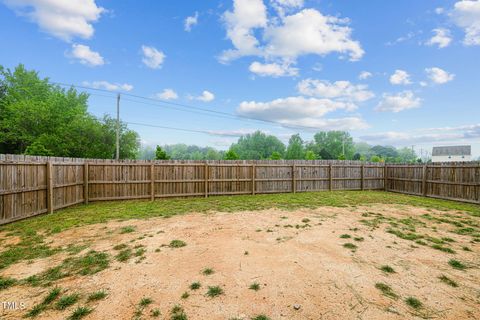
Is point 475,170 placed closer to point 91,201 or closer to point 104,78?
point 91,201

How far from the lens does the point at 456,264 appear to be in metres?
3.21

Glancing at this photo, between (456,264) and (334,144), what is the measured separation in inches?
2277

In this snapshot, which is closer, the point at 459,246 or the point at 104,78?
the point at 459,246

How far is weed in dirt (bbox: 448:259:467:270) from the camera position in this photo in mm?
3129

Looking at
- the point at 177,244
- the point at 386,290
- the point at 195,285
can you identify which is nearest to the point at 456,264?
the point at 386,290

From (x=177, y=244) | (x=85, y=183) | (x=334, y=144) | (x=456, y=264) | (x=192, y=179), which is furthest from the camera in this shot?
(x=334, y=144)

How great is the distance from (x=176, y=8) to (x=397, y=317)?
18.2 metres

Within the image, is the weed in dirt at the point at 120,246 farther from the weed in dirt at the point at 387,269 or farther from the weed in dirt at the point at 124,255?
the weed in dirt at the point at 387,269

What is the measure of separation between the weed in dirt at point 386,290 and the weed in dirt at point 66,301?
373 centimetres

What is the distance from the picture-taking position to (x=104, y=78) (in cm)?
2117

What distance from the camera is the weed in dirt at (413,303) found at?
2230mm

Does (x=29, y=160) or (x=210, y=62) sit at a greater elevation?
(x=210, y=62)

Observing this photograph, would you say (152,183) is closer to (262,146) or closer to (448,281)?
(448,281)

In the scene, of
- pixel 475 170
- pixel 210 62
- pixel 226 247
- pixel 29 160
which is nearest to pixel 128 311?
pixel 226 247
